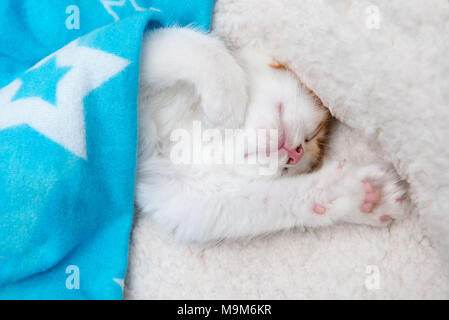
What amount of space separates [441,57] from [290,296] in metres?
0.56

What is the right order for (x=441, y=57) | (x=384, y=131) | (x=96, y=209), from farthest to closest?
(x=96, y=209) < (x=384, y=131) < (x=441, y=57)

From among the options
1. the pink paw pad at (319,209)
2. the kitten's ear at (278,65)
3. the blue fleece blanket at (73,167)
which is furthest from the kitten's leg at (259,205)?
the kitten's ear at (278,65)

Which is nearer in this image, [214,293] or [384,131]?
[384,131]

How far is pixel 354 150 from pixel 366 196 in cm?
13

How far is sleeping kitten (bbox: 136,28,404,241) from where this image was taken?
90cm

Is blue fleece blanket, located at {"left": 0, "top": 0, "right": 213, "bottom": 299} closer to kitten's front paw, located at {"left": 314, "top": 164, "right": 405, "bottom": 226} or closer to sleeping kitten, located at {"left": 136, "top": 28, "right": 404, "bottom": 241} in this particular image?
sleeping kitten, located at {"left": 136, "top": 28, "right": 404, "bottom": 241}

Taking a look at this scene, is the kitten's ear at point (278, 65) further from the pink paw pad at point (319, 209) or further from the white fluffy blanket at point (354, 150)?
the pink paw pad at point (319, 209)

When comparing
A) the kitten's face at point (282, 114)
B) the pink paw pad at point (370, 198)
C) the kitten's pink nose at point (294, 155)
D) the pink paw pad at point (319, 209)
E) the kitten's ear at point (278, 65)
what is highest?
the kitten's ear at point (278, 65)

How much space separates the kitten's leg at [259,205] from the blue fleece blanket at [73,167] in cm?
11

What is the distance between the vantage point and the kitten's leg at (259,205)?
916 millimetres

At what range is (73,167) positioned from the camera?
33.4 inches
